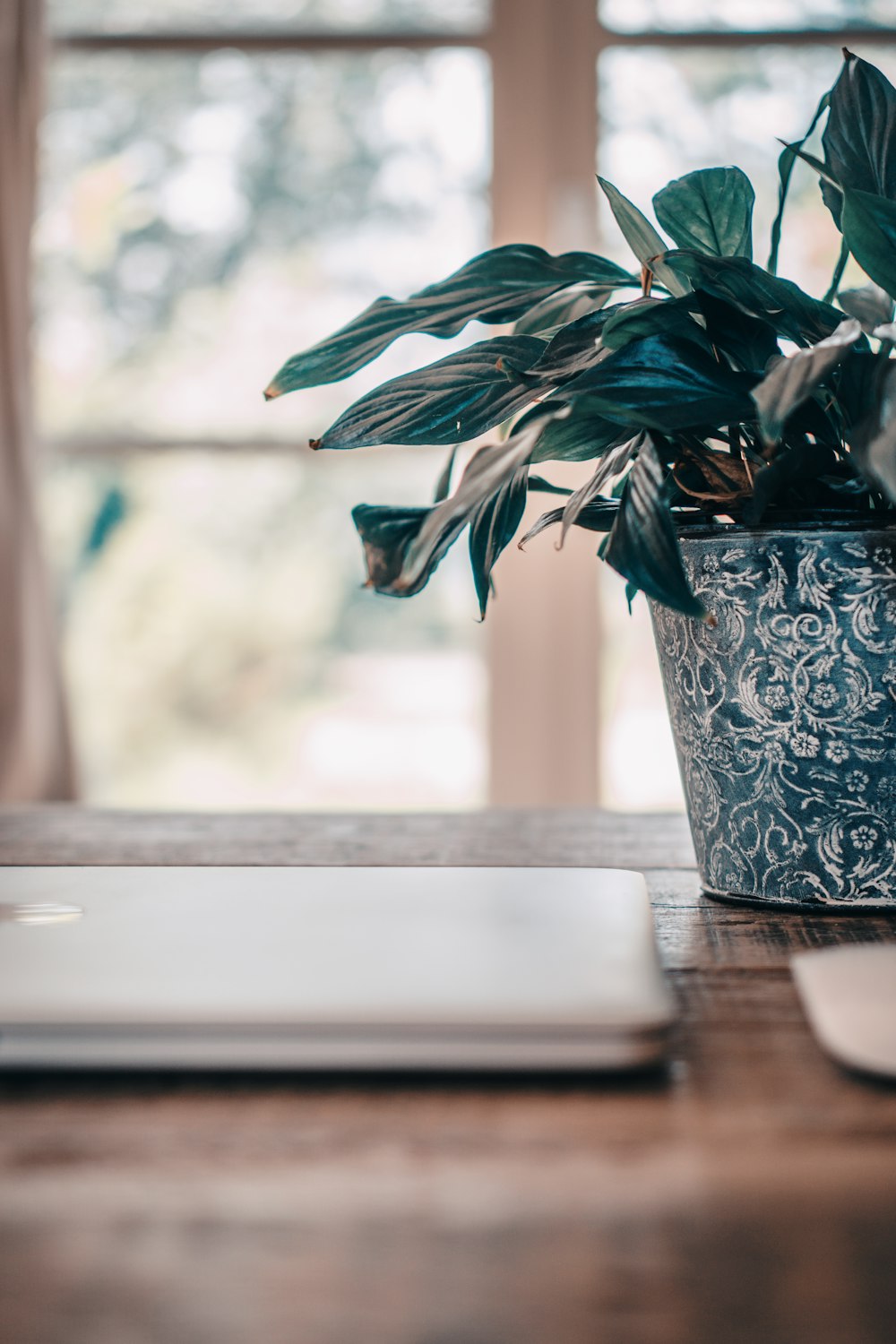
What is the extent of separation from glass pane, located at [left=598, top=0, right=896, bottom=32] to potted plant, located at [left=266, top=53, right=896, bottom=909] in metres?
1.88

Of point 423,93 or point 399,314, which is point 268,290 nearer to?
point 423,93

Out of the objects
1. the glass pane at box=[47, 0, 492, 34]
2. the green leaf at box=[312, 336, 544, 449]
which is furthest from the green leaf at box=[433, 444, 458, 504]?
the glass pane at box=[47, 0, 492, 34]

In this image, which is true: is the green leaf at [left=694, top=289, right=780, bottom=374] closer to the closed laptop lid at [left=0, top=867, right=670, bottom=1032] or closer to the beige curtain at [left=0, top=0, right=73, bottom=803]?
the closed laptop lid at [left=0, top=867, right=670, bottom=1032]

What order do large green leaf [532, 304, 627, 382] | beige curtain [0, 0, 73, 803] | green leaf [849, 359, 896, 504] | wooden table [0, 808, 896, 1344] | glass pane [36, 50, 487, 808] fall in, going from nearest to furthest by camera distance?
wooden table [0, 808, 896, 1344], green leaf [849, 359, 896, 504], large green leaf [532, 304, 627, 382], beige curtain [0, 0, 73, 803], glass pane [36, 50, 487, 808]

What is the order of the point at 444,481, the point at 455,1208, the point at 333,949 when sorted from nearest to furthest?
the point at 455,1208, the point at 333,949, the point at 444,481

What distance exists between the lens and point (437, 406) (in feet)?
1.58

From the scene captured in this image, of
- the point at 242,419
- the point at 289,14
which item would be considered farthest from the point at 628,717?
the point at 289,14

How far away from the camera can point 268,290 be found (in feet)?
6.96

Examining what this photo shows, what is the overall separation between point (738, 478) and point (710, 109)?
191 cm

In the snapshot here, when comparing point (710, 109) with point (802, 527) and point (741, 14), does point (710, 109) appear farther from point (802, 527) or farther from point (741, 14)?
point (802, 527)

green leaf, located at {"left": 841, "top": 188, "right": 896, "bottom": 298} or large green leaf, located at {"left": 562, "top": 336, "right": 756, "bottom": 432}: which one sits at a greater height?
green leaf, located at {"left": 841, "top": 188, "right": 896, "bottom": 298}

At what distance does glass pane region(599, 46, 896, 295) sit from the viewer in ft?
6.76

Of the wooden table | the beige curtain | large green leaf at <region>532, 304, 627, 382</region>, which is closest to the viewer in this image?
the wooden table

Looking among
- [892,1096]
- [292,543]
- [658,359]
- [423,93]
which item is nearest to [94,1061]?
[892,1096]
